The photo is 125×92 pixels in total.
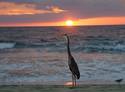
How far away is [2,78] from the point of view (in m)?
17.2

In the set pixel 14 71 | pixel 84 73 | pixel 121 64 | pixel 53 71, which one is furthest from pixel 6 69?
pixel 121 64

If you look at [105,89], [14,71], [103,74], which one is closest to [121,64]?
[103,74]

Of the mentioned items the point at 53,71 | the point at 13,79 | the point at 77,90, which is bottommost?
the point at 77,90

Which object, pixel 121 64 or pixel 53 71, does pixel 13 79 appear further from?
pixel 121 64

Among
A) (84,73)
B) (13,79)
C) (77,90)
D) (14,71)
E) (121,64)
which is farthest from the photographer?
(121,64)

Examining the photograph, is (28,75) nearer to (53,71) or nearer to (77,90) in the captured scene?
(53,71)

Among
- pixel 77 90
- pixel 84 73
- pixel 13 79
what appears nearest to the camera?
pixel 77 90

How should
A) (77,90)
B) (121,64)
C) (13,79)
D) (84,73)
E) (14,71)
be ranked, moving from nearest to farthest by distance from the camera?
(77,90)
(13,79)
(84,73)
(14,71)
(121,64)

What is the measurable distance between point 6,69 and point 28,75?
2648mm

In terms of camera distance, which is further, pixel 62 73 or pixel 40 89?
pixel 62 73

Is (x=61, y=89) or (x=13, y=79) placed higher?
(x=13, y=79)

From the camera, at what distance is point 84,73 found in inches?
718

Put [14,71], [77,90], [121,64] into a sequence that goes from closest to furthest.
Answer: [77,90], [14,71], [121,64]

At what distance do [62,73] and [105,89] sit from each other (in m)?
6.78
